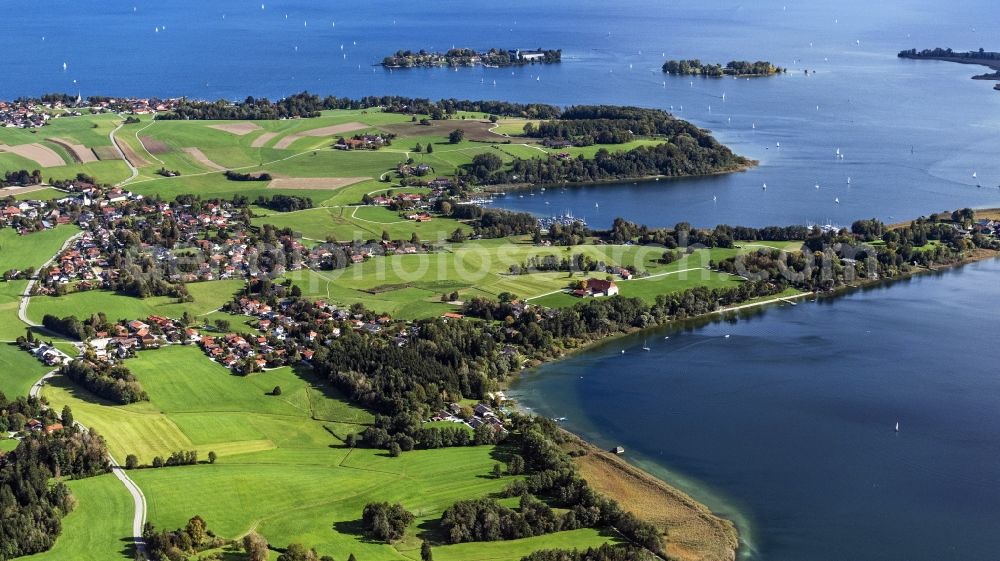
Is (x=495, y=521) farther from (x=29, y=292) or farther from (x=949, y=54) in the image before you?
(x=949, y=54)

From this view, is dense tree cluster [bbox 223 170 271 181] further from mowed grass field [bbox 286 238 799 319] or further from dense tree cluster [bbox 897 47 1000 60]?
dense tree cluster [bbox 897 47 1000 60]

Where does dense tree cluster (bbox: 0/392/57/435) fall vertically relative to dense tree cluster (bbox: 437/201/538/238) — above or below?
below

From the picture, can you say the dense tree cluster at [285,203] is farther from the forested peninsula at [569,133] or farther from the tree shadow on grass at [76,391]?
the tree shadow on grass at [76,391]

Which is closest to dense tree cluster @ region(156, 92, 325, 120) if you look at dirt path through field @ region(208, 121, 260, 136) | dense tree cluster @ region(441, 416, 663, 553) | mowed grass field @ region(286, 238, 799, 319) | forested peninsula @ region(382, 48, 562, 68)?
dirt path through field @ region(208, 121, 260, 136)

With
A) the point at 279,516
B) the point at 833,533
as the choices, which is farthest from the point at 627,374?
the point at 279,516

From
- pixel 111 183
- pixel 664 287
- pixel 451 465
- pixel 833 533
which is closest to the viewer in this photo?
pixel 833 533

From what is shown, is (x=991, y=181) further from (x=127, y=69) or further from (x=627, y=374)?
(x=127, y=69)
